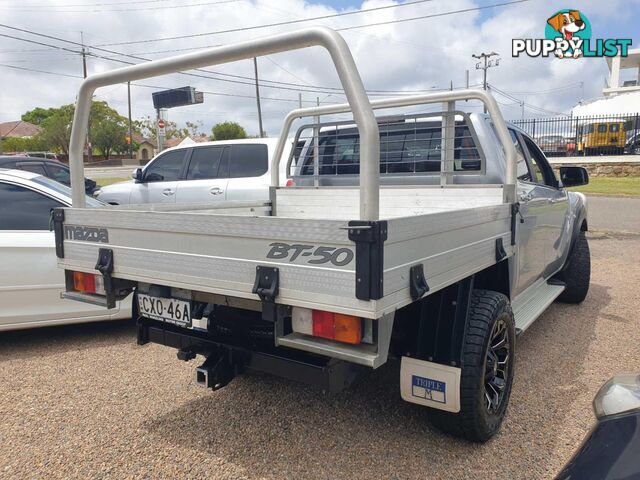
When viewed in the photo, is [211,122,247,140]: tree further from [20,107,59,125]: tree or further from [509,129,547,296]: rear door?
[509,129,547,296]: rear door

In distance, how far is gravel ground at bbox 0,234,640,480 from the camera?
264 centimetres

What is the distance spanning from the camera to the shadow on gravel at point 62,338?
4.29m

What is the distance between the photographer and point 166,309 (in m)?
2.73

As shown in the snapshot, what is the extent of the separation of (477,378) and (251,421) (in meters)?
1.33

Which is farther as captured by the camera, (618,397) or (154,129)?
(154,129)

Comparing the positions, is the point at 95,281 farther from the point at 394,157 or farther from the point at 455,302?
the point at 394,157

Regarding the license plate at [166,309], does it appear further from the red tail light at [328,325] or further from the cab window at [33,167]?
the cab window at [33,167]

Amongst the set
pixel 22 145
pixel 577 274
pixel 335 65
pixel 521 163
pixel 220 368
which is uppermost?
pixel 22 145

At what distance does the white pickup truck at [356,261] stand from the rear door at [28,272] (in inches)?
49.9

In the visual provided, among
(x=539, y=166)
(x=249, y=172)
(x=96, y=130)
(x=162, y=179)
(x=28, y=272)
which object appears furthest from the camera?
(x=96, y=130)

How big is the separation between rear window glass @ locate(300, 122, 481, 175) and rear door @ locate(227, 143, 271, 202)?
3.13 m

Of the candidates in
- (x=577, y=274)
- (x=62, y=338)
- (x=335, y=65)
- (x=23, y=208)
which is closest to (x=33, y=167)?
(x=23, y=208)

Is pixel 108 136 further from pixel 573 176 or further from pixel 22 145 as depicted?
pixel 573 176

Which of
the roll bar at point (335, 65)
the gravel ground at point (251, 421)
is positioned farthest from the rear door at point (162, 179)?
the roll bar at point (335, 65)
